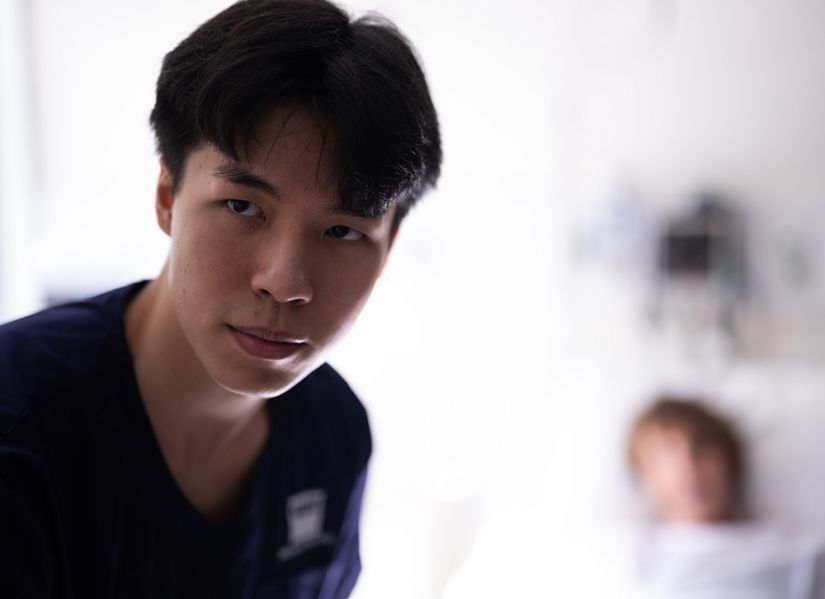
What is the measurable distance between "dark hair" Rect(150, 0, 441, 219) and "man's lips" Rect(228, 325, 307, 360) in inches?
6.3

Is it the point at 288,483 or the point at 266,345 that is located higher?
the point at 266,345

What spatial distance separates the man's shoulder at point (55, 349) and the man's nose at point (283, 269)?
23 centimetres

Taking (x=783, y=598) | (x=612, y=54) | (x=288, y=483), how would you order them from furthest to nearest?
(x=612, y=54) → (x=783, y=598) → (x=288, y=483)

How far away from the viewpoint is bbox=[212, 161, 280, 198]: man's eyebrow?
794 millimetres

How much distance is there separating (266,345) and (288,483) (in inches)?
13.5

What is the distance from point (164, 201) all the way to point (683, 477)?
1.64 meters

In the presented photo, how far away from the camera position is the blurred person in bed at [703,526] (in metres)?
1.86

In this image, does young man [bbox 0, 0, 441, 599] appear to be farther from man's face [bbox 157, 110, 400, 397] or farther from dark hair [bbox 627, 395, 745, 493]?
dark hair [bbox 627, 395, 745, 493]

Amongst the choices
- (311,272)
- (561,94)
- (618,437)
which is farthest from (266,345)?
(561,94)

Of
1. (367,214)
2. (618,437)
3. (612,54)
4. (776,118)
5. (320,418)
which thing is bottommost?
(618,437)

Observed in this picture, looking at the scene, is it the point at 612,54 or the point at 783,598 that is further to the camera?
the point at 612,54

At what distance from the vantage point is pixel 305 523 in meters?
1.12

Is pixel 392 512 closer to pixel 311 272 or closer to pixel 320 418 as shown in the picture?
pixel 320 418

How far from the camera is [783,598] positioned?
6.08ft
